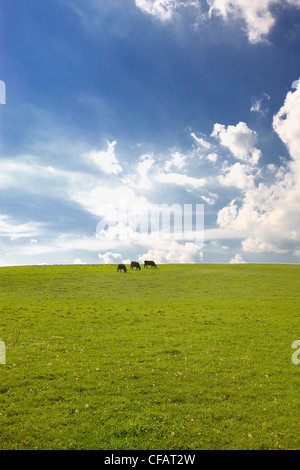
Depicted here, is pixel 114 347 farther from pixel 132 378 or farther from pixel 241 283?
pixel 241 283

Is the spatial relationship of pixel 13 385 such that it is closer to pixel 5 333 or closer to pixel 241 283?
pixel 5 333

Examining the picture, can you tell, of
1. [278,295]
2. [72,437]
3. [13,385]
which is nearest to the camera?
[72,437]

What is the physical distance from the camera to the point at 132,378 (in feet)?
48.2

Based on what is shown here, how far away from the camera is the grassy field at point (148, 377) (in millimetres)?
10289

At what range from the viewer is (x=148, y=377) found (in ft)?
48.7

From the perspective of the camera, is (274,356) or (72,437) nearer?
(72,437)

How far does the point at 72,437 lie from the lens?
32.8 ft

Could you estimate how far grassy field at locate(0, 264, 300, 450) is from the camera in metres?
10.3

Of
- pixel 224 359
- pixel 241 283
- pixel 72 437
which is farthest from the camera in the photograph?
pixel 241 283

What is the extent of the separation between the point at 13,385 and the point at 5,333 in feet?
31.0

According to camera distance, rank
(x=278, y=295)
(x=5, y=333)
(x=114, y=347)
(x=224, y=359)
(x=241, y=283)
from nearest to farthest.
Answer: (x=224, y=359) < (x=114, y=347) < (x=5, y=333) < (x=278, y=295) < (x=241, y=283)

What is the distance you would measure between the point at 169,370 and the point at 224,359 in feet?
13.7

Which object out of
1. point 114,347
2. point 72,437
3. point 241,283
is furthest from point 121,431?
point 241,283
